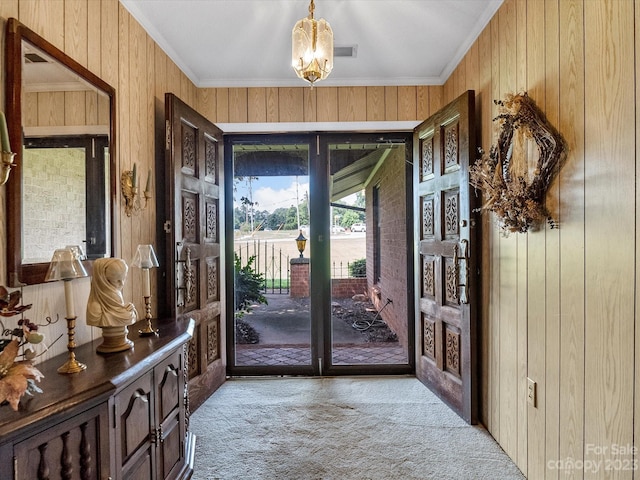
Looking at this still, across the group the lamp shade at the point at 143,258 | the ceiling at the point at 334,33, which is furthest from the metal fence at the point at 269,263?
the lamp shade at the point at 143,258

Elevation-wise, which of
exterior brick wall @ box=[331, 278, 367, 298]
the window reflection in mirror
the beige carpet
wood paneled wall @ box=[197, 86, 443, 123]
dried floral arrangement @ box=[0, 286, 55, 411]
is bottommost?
the beige carpet

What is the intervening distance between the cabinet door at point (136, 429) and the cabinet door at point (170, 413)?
70 millimetres

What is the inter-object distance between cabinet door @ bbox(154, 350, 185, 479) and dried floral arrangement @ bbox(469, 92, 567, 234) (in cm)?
184

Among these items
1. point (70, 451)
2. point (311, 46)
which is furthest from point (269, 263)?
point (70, 451)

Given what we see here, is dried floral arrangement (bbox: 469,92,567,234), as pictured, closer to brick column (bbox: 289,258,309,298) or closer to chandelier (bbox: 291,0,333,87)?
chandelier (bbox: 291,0,333,87)

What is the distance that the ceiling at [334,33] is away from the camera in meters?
2.17

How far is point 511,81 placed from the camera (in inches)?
81.1

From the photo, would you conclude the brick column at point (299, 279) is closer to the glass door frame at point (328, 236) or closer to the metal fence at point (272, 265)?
the metal fence at point (272, 265)

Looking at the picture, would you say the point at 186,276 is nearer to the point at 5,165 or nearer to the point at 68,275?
the point at 68,275

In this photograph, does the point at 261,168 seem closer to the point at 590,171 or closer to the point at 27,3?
the point at 27,3

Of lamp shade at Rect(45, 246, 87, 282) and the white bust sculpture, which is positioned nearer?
lamp shade at Rect(45, 246, 87, 282)

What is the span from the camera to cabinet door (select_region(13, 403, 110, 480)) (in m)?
1.03

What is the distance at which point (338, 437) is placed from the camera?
7.69 feet

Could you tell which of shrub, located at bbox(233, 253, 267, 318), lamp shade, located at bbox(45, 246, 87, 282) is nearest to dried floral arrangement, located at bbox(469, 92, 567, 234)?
lamp shade, located at bbox(45, 246, 87, 282)
